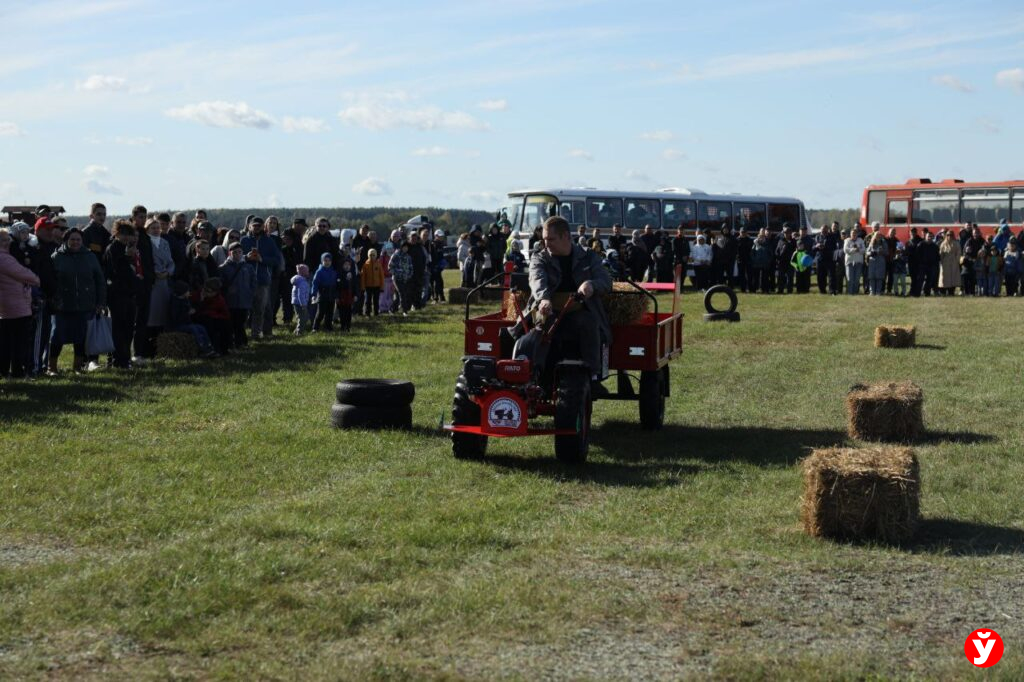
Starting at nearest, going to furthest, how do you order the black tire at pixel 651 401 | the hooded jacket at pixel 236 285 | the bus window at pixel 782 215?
the black tire at pixel 651 401 < the hooded jacket at pixel 236 285 < the bus window at pixel 782 215

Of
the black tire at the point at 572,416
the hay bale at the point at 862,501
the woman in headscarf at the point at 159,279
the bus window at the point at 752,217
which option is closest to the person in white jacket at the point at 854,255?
the bus window at the point at 752,217

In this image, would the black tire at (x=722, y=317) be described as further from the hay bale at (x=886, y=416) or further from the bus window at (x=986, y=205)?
the bus window at (x=986, y=205)

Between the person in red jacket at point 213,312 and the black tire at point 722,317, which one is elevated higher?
the person in red jacket at point 213,312

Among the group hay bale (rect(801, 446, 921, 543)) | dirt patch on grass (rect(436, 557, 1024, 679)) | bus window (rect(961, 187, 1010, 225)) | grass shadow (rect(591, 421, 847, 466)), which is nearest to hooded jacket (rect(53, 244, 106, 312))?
grass shadow (rect(591, 421, 847, 466))

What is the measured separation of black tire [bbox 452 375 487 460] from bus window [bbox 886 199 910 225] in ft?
133

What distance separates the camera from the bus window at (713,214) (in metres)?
51.7

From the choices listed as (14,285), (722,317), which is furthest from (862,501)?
(722,317)

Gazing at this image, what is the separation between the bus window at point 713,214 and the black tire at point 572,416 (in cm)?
4121

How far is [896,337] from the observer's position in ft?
72.9

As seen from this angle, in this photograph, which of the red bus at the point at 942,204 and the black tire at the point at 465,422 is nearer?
the black tire at the point at 465,422

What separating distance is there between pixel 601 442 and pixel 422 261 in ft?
61.5

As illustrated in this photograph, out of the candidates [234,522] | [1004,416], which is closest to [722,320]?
[1004,416]

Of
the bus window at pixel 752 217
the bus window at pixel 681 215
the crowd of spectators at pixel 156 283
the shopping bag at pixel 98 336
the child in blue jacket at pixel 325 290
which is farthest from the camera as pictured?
the bus window at pixel 752 217

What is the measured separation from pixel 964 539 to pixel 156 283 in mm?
13475
